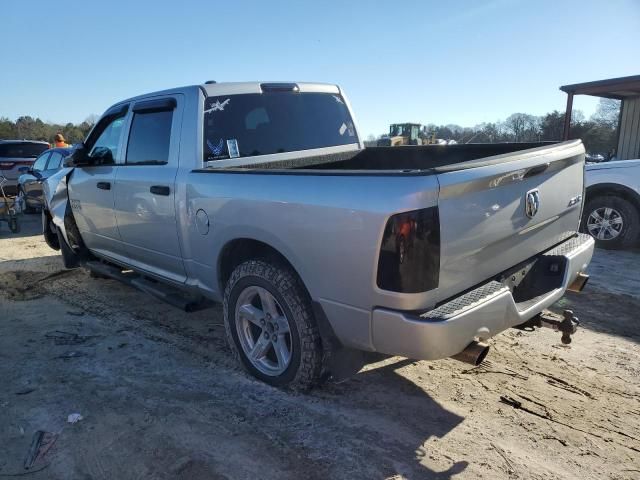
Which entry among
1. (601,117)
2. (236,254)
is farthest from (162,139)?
(601,117)

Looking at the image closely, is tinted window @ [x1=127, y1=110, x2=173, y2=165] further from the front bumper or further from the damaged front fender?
the front bumper

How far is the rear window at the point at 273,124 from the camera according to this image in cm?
368

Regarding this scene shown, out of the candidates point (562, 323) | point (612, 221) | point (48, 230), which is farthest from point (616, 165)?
point (48, 230)

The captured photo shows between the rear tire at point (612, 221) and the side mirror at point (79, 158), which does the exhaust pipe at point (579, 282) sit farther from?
the side mirror at point (79, 158)

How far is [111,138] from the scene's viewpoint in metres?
4.75

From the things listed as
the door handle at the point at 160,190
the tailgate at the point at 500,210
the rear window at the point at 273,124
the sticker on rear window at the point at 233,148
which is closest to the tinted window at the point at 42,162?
the door handle at the point at 160,190

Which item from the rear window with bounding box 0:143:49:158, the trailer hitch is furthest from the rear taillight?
the rear window with bounding box 0:143:49:158

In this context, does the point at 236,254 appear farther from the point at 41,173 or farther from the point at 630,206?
the point at 41,173

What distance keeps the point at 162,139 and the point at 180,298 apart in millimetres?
1324

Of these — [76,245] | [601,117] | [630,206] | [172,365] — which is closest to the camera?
[172,365]

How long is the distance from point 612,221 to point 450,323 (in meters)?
→ 5.97

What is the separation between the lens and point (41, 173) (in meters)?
10.2

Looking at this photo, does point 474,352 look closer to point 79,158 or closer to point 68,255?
point 79,158

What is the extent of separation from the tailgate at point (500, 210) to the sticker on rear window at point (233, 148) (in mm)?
1971
